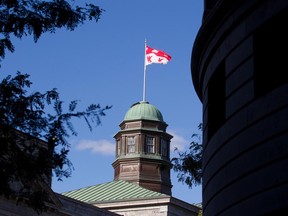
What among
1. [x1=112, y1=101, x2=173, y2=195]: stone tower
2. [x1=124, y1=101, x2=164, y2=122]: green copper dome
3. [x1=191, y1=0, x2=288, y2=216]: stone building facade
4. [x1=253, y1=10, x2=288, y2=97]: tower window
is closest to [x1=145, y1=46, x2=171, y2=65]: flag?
[x1=124, y1=101, x2=164, y2=122]: green copper dome

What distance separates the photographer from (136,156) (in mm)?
77688

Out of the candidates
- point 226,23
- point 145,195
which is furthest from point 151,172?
point 226,23

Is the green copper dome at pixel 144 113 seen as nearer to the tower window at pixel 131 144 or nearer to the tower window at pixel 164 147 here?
the tower window at pixel 131 144

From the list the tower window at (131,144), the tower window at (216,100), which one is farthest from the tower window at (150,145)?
the tower window at (216,100)

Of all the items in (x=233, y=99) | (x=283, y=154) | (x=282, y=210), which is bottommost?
(x=282, y=210)

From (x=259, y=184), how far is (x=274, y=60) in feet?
7.50

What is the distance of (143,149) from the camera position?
78.6m

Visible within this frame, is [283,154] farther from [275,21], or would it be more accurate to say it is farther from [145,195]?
[145,195]

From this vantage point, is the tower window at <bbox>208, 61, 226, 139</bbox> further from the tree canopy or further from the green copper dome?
the green copper dome

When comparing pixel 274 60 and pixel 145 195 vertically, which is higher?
pixel 145 195

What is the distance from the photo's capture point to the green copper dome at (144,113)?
260 feet

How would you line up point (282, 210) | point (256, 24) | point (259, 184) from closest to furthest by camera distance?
1. point (282, 210)
2. point (259, 184)
3. point (256, 24)

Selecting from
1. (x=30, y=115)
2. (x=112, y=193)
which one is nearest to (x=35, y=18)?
(x=30, y=115)

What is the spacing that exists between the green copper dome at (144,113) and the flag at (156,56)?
4587 mm
